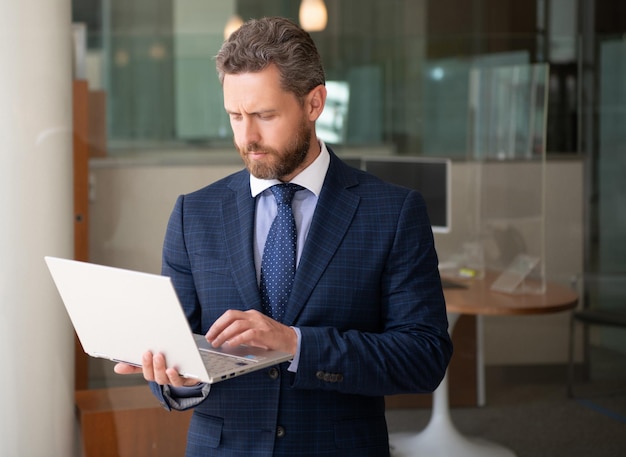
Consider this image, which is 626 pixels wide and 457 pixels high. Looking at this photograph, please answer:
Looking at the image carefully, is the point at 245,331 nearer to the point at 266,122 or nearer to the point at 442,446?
the point at 266,122

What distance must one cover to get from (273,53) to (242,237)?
0.36 m

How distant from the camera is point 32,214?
10.6ft

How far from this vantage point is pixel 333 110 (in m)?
4.95

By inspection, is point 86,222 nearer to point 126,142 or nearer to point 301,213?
point 126,142

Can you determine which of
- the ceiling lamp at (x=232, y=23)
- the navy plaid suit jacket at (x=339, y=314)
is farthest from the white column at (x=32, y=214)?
the navy plaid suit jacket at (x=339, y=314)

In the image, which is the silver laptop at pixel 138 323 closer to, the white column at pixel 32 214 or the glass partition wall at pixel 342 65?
the white column at pixel 32 214

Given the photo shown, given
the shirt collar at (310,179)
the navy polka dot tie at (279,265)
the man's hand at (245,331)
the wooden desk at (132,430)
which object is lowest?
the wooden desk at (132,430)

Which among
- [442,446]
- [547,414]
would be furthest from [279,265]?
[547,414]

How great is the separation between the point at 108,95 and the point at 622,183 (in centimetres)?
256

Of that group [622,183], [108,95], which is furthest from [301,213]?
[622,183]

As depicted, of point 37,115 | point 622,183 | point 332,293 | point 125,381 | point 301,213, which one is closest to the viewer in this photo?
point 332,293

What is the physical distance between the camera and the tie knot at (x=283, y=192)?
1.93 meters

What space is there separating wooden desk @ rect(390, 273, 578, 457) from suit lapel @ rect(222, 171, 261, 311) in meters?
2.38

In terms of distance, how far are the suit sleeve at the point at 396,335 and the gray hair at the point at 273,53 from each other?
32 centimetres
